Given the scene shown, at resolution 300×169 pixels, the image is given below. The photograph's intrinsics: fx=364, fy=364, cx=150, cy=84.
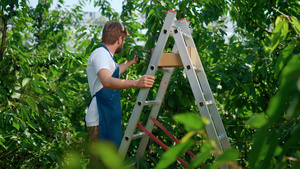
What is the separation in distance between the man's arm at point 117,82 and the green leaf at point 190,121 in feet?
6.03

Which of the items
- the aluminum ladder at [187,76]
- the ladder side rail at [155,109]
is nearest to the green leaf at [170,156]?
the aluminum ladder at [187,76]

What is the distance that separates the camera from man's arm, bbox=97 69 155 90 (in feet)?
7.00

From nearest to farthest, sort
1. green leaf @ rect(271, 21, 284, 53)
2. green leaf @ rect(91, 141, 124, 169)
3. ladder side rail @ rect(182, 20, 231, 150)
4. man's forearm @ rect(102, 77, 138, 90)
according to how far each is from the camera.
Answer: green leaf @ rect(91, 141, 124, 169), green leaf @ rect(271, 21, 284, 53), man's forearm @ rect(102, 77, 138, 90), ladder side rail @ rect(182, 20, 231, 150)

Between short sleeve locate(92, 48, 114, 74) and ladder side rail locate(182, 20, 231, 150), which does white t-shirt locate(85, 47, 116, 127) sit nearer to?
short sleeve locate(92, 48, 114, 74)

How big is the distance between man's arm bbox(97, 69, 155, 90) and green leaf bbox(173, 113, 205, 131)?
1.84 m

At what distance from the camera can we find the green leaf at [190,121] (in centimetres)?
29

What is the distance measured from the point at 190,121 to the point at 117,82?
1.85 m

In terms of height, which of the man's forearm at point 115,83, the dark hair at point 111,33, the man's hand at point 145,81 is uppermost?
the dark hair at point 111,33

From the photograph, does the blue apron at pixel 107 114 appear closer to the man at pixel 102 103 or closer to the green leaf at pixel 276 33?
the man at pixel 102 103

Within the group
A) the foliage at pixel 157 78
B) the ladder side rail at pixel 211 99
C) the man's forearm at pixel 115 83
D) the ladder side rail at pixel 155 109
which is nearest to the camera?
the man's forearm at pixel 115 83

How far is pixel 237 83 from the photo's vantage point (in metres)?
3.03

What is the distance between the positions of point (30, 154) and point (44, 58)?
0.89 meters

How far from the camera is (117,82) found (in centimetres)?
213

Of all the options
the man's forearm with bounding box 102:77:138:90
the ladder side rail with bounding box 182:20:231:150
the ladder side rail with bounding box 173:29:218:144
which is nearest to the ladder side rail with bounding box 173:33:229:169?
the ladder side rail with bounding box 173:29:218:144
